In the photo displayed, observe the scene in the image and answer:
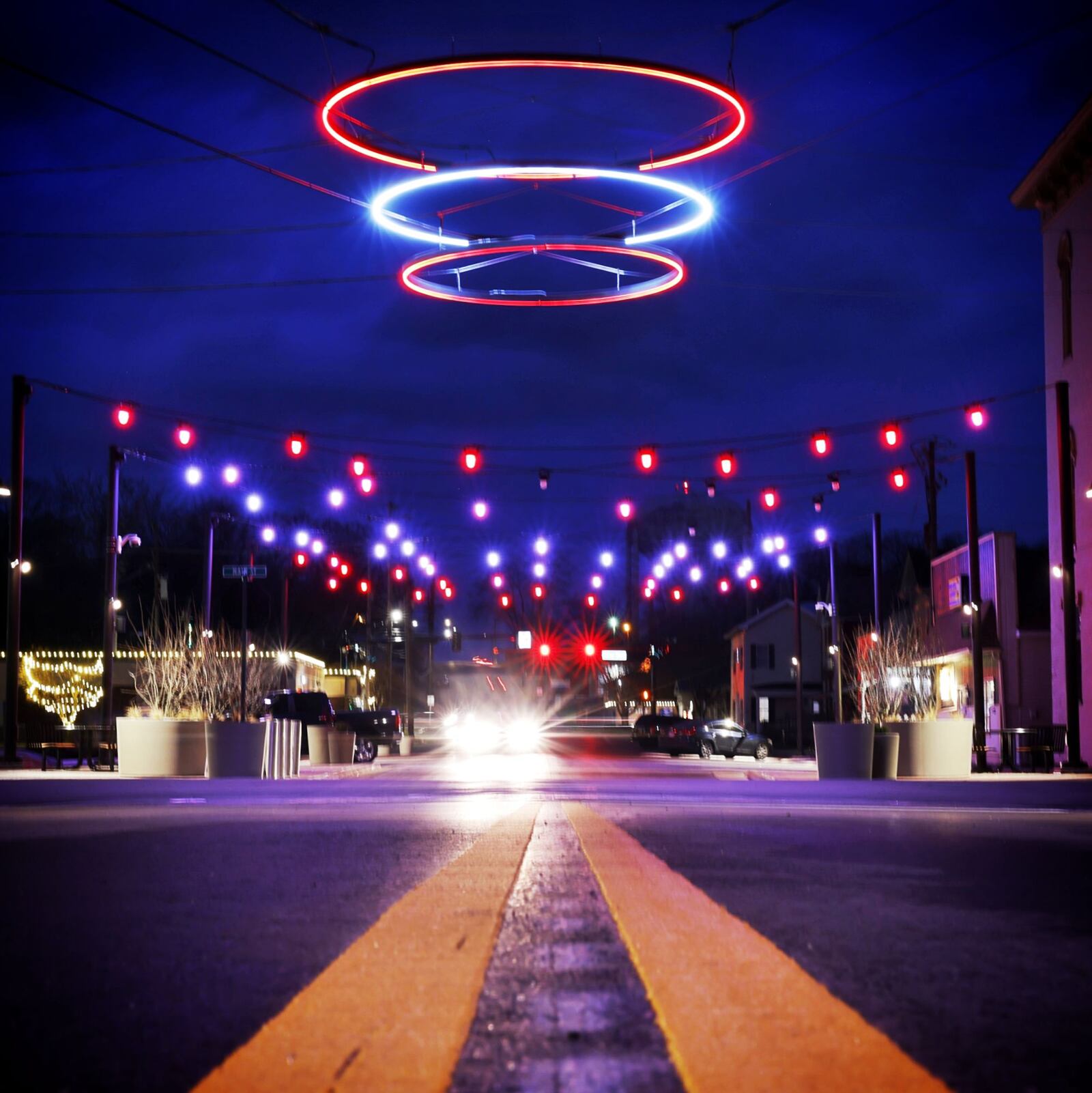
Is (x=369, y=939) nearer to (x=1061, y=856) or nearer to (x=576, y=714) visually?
(x=1061, y=856)

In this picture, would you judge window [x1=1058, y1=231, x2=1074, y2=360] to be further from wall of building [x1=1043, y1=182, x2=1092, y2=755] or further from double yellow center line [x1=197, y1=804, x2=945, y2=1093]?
double yellow center line [x1=197, y1=804, x2=945, y2=1093]

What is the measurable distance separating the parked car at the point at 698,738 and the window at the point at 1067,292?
20.6 meters

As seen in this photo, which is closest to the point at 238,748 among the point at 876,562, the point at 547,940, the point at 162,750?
the point at 162,750

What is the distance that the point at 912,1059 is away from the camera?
4.44 metres

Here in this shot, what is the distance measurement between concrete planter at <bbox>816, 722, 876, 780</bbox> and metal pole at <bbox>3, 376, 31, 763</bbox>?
1858 centimetres

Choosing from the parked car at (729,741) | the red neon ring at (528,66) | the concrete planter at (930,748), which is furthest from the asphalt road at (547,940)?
the parked car at (729,741)

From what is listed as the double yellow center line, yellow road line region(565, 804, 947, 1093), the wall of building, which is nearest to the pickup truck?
the wall of building

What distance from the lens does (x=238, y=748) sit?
27.2m

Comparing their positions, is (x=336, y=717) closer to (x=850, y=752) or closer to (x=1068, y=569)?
(x=850, y=752)

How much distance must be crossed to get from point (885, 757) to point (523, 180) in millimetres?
14048

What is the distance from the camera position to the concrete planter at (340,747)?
125 feet

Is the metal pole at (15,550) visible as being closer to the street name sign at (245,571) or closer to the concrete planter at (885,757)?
the street name sign at (245,571)

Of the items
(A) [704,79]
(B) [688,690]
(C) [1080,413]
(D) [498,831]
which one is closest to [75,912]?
(D) [498,831]

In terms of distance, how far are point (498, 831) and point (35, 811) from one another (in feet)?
22.0
